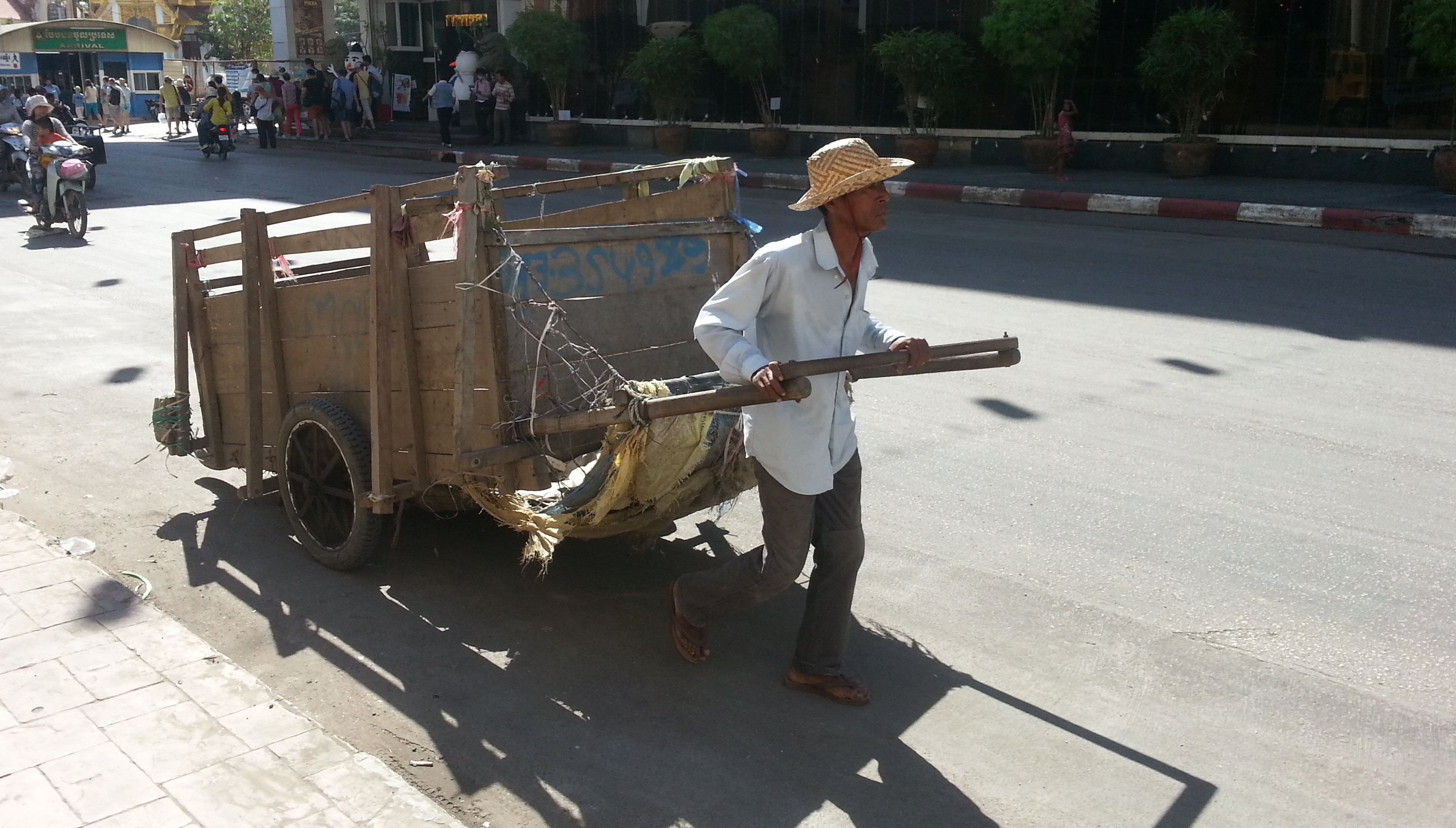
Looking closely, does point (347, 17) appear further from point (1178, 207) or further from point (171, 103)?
point (1178, 207)

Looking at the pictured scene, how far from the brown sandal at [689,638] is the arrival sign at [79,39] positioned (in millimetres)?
51225

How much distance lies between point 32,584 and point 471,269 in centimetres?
214

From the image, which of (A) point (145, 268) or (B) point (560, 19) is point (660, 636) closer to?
(A) point (145, 268)

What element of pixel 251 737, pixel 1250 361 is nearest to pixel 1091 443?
pixel 1250 361

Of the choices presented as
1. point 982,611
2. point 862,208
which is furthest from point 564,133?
point 862,208

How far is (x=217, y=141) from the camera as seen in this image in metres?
25.8

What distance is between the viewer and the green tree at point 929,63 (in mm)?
18328

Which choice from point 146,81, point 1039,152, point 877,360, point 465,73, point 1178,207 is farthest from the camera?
point 146,81

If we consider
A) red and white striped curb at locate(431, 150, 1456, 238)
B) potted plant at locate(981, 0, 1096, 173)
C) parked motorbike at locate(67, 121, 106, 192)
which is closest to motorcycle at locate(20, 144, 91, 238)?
red and white striped curb at locate(431, 150, 1456, 238)

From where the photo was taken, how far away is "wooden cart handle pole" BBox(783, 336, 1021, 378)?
122 inches

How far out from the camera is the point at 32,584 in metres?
4.52

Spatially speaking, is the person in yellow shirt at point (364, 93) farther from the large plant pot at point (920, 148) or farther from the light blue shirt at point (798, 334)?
the light blue shirt at point (798, 334)

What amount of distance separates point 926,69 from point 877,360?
16.3 meters

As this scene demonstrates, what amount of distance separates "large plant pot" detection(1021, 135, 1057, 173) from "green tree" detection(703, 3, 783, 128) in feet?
16.5
